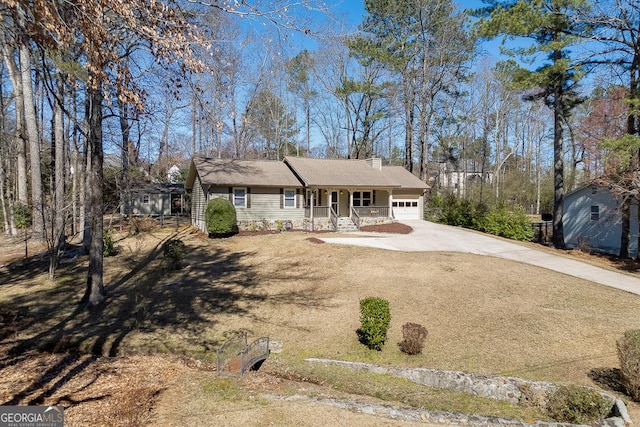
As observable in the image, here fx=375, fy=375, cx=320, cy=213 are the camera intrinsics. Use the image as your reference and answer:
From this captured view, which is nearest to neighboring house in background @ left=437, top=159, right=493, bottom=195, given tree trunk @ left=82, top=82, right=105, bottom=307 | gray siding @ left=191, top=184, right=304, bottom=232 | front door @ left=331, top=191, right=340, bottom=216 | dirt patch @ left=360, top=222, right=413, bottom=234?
front door @ left=331, top=191, right=340, bottom=216

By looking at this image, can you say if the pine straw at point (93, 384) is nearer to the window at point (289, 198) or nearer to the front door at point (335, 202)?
the window at point (289, 198)

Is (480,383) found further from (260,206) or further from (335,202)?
(335,202)

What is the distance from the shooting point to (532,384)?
632cm

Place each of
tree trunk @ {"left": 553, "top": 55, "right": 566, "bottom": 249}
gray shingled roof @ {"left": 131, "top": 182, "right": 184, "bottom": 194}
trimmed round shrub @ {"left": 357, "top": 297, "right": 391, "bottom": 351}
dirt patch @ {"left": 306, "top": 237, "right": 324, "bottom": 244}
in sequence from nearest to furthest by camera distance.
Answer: trimmed round shrub @ {"left": 357, "top": 297, "right": 391, "bottom": 351} < dirt patch @ {"left": 306, "top": 237, "right": 324, "bottom": 244} < tree trunk @ {"left": 553, "top": 55, "right": 566, "bottom": 249} < gray shingled roof @ {"left": 131, "top": 182, "right": 184, "bottom": 194}

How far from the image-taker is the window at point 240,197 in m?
22.7

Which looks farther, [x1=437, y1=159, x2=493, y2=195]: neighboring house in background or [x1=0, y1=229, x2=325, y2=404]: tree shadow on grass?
[x1=437, y1=159, x2=493, y2=195]: neighboring house in background

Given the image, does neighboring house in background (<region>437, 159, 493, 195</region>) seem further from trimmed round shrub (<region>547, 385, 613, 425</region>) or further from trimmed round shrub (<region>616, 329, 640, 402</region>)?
trimmed round shrub (<region>547, 385, 613, 425</region>)

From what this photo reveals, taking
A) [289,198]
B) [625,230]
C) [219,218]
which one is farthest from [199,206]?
[625,230]

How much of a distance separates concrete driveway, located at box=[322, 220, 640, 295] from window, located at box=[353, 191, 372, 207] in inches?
153

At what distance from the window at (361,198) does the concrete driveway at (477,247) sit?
3.88m

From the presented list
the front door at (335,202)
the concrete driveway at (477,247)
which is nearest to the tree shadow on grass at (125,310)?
the concrete driveway at (477,247)

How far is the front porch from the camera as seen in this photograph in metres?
24.2

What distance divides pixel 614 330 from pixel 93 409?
34.2 feet

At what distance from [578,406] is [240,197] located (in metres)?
19.8
